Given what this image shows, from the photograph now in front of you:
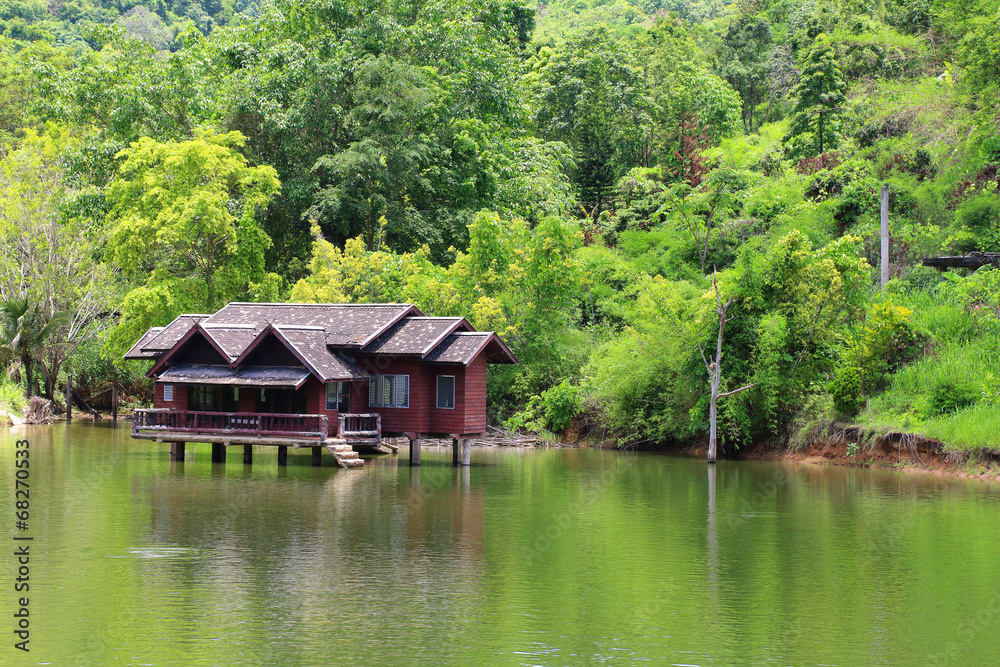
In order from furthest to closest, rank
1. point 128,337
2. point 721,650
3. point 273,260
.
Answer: point 273,260
point 128,337
point 721,650

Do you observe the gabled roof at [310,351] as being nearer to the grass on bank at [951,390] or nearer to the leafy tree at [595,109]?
the grass on bank at [951,390]

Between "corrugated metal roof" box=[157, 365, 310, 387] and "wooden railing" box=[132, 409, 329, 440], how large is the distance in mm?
1077

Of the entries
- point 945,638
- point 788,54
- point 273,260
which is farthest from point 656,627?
point 788,54

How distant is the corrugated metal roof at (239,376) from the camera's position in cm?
3469

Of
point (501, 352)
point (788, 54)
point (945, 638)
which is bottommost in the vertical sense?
point (945, 638)

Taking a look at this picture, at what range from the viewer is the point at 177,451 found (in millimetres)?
37625

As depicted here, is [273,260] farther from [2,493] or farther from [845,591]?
[845,591]

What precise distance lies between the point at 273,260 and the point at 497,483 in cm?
3023

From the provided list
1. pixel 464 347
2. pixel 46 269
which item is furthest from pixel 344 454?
pixel 46 269

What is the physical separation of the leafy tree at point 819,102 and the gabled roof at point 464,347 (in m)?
29.3

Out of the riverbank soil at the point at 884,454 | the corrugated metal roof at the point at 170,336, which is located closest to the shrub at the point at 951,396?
the riverbank soil at the point at 884,454

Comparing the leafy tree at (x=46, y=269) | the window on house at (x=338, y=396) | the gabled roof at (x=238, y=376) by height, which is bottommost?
the window on house at (x=338, y=396)

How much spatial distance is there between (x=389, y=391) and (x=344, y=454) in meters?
3.16

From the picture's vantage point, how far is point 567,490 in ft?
103
